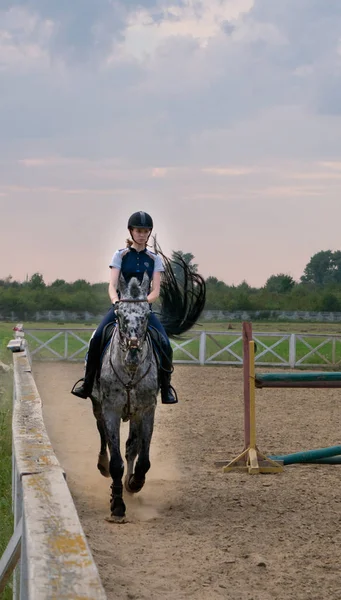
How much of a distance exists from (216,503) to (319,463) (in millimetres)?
1654

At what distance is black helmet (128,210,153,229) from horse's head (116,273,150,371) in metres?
0.66

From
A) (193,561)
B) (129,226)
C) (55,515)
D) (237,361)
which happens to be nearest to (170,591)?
(193,561)

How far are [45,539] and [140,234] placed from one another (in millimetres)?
5041

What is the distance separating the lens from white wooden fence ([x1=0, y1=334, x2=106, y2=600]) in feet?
7.80

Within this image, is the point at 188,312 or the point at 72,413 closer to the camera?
the point at 188,312

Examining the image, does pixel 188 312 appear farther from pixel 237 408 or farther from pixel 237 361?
pixel 237 361

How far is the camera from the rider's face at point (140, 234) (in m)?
7.68

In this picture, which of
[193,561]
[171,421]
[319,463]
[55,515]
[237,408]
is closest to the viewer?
[55,515]

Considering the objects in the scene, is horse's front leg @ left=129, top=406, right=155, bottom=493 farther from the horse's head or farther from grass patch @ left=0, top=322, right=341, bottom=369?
grass patch @ left=0, top=322, right=341, bottom=369

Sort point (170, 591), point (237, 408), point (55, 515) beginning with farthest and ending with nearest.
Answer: point (237, 408) < point (170, 591) < point (55, 515)

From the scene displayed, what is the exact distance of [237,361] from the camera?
93.1 feet

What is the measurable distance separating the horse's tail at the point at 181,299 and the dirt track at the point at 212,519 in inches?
62.6

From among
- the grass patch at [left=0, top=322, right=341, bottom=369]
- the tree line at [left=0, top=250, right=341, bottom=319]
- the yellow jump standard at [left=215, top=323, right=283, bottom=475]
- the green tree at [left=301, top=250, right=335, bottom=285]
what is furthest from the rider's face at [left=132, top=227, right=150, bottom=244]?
the green tree at [left=301, top=250, right=335, bottom=285]

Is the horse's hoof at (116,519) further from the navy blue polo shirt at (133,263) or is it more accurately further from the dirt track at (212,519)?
the navy blue polo shirt at (133,263)
